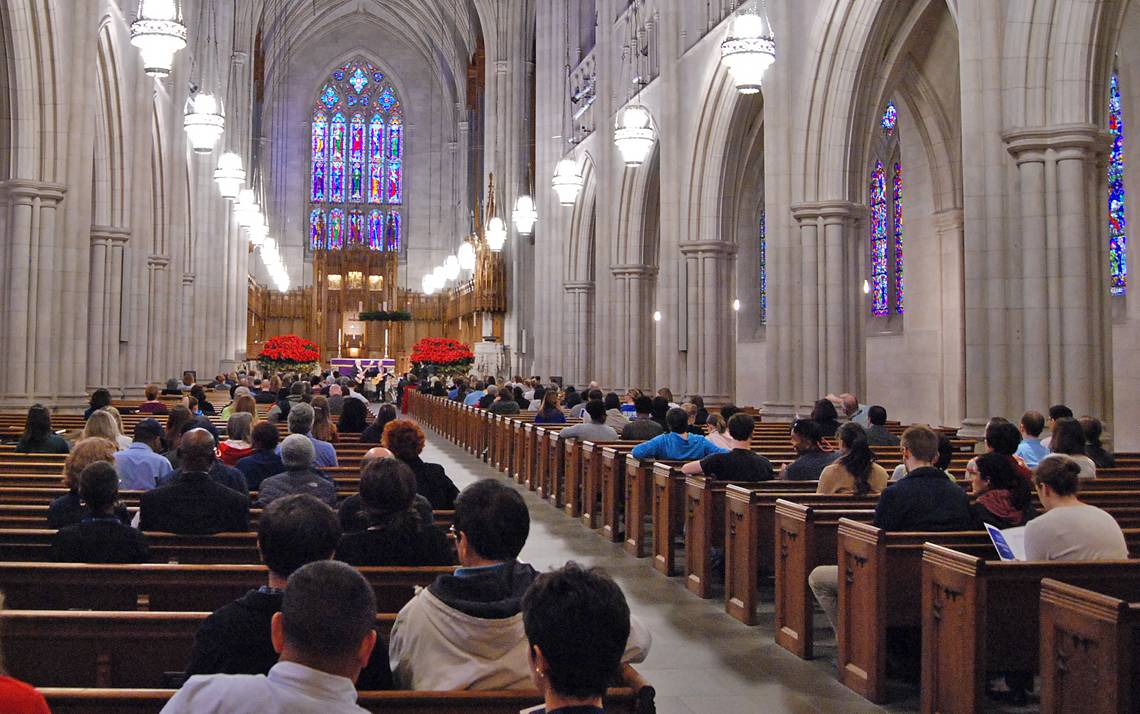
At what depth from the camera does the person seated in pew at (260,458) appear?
661 centimetres

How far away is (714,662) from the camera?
18.1 feet

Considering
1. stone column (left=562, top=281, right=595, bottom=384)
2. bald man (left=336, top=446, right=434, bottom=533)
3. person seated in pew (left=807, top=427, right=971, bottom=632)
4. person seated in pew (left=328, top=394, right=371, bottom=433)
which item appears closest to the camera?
bald man (left=336, top=446, right=434, bottom=533)

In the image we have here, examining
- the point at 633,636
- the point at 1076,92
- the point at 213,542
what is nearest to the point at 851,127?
the point at 1076,92

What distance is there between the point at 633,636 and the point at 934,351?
55.6 feet

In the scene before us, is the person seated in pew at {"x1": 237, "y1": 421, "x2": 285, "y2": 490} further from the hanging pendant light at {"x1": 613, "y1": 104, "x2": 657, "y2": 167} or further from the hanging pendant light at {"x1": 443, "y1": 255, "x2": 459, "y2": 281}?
the hanging pendant light at {"x1": 443, "y1": 255, "x2": 459, "y2": 281}

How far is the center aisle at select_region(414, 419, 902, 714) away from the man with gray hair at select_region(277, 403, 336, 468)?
1726mm

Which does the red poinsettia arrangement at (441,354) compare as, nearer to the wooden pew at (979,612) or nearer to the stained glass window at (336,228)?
the stained glass window at (336,228)

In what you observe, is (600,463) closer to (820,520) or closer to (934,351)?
(820,520)

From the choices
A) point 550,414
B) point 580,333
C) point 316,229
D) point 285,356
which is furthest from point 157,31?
point 316,229

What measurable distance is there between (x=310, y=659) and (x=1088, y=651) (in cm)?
266

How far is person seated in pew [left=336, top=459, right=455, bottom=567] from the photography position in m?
4.23

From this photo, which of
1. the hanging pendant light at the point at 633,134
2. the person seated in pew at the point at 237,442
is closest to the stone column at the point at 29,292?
the person seated in pew at the point at 237,442

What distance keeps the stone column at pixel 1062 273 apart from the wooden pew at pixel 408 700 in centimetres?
866

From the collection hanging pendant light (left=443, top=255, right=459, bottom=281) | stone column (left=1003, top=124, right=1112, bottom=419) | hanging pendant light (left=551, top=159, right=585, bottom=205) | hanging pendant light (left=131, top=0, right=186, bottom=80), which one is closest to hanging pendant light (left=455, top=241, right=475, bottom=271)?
hanging pendant light (left=443, top=255, right=459, bottom=281)
